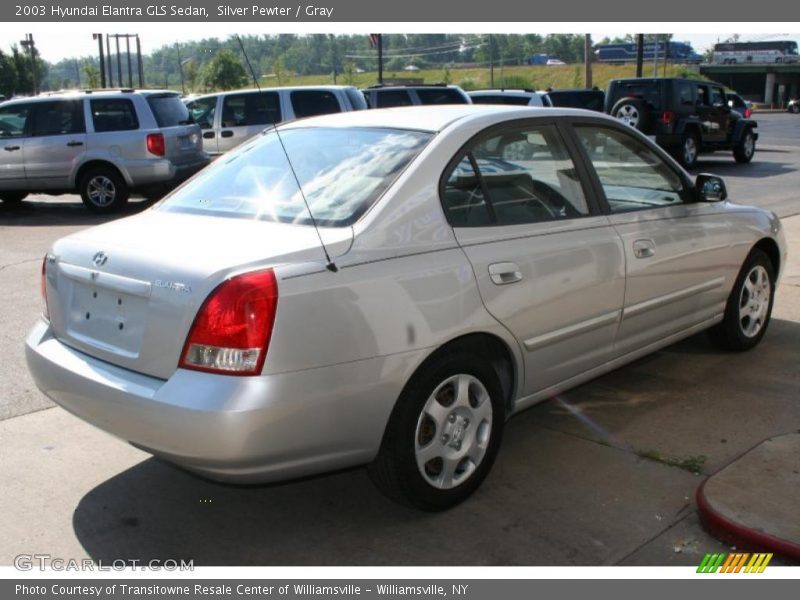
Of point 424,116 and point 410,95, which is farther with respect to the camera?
point 410,95

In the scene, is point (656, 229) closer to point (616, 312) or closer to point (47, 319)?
point (616, 312)

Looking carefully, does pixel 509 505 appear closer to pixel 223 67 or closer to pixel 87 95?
pixel 223 67

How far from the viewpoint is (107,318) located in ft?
11.2

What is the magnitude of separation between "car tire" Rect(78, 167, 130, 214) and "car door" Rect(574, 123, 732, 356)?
32.9ft

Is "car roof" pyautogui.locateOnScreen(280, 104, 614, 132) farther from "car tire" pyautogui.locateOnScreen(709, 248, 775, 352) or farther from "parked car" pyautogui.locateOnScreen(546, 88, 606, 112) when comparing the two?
"parked car" pyautogui.locateOnScreen(546, 88, 606, 112)

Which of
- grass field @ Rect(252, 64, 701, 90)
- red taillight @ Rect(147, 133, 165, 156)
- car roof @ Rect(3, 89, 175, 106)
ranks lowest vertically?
red taillight @ Rect(147, 133, 165, 156)

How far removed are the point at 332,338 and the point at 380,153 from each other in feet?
3.38

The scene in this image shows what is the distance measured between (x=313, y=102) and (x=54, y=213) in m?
4.80

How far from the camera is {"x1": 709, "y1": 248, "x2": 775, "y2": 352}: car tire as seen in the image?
217 inches

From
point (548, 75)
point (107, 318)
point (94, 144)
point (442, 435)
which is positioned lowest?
point (442, 435)

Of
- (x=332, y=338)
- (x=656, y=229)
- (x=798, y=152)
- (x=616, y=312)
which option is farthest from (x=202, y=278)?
(x=798, y=152)

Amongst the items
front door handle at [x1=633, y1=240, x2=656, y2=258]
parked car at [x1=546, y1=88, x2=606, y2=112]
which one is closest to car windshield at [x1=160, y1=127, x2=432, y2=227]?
front door handle at [x1=633, y1=240, x2=656, y2=258]

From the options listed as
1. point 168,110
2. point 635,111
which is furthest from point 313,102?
point 635,111

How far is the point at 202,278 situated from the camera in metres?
3.06
